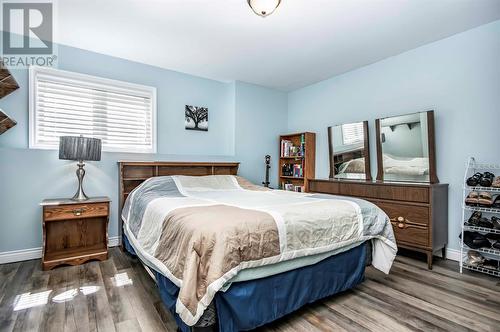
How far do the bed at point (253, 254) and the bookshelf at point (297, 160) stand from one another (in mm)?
2113

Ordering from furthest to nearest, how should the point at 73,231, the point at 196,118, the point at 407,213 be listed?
the point at 196,118 < the point at 73,231 < the point at 407,213

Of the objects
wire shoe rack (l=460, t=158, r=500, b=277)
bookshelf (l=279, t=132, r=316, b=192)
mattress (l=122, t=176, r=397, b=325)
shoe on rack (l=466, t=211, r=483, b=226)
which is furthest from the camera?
bookshelf (l=279, t=132, r=316, b=192)

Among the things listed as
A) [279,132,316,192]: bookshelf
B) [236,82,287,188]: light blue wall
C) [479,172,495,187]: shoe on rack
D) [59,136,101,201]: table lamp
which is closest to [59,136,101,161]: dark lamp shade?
[59,136,101,201]: table lamp

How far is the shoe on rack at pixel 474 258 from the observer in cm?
254

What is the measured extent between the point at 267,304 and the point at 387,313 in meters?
0.91

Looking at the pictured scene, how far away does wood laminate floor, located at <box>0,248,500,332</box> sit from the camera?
1.68 m

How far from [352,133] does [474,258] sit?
6.44 feet

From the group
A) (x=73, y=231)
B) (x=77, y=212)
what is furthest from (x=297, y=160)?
(x=73, y=231)

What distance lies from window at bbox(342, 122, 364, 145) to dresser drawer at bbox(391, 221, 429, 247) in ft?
4.21

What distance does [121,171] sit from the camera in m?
3.22

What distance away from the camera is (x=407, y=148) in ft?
10.3

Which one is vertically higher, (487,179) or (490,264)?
(487,179)

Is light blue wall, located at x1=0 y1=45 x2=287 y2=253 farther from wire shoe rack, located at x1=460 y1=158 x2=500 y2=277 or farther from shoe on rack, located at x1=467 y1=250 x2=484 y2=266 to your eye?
shoe on rack, located at x1=467 y1=250 x2=484 y2=266

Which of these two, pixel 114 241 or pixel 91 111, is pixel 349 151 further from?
pixel 91 111
